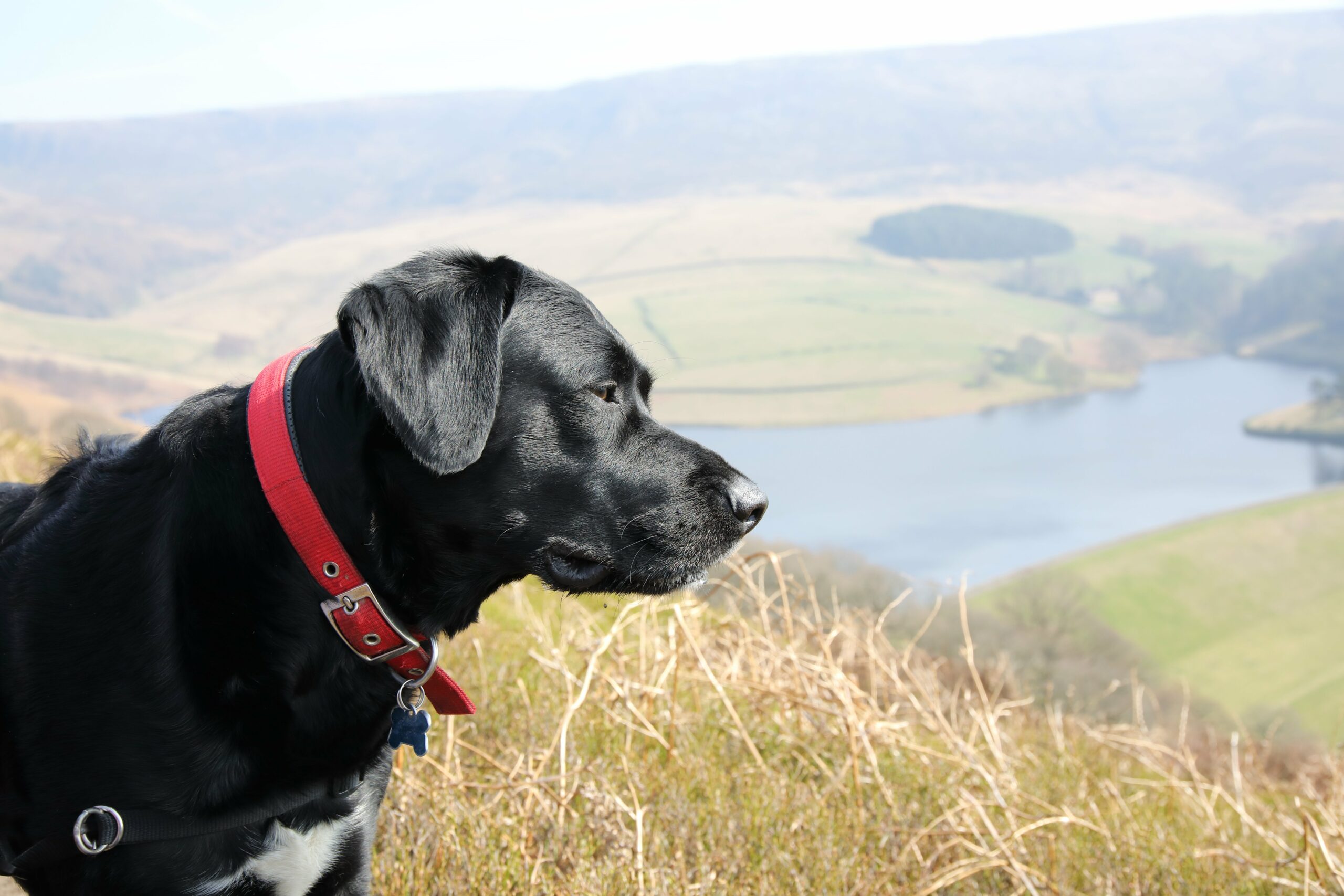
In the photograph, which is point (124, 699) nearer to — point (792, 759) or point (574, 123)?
point (792, 759)

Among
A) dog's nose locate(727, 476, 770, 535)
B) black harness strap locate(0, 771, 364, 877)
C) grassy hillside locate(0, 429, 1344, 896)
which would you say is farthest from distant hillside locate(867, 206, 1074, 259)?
black harness strap locate(0, 771, 364, 877)

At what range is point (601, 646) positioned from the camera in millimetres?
3385

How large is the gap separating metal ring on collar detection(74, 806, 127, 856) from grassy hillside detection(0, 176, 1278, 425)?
89.1 feet

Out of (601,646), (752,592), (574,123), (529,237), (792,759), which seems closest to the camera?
(601,646)

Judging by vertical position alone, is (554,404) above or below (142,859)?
above

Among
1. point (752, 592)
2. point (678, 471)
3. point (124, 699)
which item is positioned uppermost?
point (678, 471)


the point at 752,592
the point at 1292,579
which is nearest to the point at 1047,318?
the point at 1292,579

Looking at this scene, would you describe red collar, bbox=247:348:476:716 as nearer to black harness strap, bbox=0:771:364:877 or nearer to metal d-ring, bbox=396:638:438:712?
metal d-ring, bbox=396:638:438:712

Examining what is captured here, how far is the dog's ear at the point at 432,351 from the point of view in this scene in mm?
1725

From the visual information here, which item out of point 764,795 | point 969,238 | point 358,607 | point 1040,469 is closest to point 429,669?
point 358,607

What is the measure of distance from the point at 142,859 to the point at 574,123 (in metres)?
Answer: 106

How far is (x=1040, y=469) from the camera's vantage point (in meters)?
55.5

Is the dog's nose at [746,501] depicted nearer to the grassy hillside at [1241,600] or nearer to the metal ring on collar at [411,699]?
the metal ring on collar at [411,699]

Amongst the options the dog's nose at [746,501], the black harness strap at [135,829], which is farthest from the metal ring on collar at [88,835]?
the dog's nose at [746,501]
